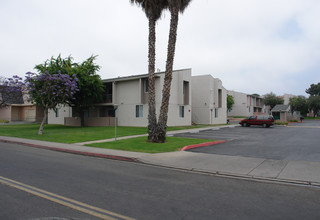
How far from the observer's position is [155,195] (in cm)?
551

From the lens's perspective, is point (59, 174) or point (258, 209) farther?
point (59, 174)

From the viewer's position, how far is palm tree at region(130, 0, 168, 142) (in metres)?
14.8

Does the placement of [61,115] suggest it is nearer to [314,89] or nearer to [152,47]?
[152,47]

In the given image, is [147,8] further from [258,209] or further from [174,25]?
[258,209]

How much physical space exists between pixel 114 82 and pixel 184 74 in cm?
888

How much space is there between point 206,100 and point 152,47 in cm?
2101

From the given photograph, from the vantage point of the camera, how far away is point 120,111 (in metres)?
30.4

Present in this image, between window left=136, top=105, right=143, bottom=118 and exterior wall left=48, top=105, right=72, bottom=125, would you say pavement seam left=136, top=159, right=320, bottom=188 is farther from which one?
exterior wall left=48, top=105, right=72, bottom=125

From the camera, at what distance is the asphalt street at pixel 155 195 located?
4461 millimetres

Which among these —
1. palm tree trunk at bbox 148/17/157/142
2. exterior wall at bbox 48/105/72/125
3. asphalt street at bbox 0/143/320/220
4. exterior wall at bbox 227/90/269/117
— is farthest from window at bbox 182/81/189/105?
exterior wall at bbox 227/90/269/117

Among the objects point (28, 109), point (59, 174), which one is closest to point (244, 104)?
point (28, 109)

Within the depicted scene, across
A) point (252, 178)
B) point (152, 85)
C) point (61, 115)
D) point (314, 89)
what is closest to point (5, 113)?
point (61, 115)

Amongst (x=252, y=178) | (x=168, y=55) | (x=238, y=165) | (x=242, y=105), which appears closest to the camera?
(x=252, y=178)

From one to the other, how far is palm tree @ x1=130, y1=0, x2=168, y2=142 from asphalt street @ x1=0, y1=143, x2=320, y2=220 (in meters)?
6.57
